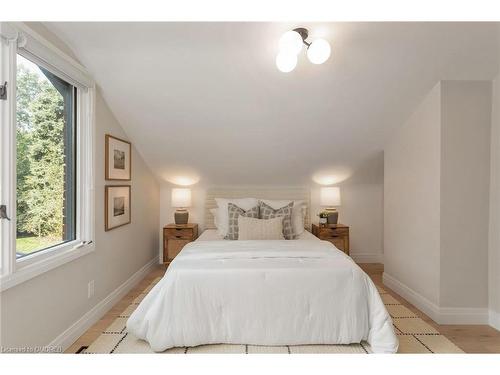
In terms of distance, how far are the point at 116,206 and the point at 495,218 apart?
11.2ft

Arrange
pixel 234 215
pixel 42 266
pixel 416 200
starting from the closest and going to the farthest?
1. pixel 42 266
2. pixel 416 200
3. pixel 234 215

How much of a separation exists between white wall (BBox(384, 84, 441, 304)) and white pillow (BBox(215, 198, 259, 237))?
1.64 m

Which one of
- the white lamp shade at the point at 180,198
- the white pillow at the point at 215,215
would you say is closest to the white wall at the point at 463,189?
the white pillow at the point at 215,215


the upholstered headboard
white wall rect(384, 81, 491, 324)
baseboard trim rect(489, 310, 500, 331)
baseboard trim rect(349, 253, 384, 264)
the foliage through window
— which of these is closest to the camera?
the foliage through window

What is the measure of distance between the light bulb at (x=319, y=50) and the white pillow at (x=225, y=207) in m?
2.13

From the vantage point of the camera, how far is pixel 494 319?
264cm

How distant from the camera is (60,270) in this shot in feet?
7.27

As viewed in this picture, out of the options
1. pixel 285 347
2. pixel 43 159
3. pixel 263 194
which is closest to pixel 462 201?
pixel 285 347

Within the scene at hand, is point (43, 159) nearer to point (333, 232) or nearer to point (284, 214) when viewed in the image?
point (284, 214)

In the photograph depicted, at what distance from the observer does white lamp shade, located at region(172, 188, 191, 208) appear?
425 cm

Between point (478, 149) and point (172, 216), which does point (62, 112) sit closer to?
point (172, 216)

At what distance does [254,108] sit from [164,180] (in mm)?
1959

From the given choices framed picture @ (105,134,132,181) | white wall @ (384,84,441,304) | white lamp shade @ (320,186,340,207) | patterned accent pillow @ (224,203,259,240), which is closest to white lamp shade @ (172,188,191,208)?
patterned accent pillow @ (224,203,259,240)

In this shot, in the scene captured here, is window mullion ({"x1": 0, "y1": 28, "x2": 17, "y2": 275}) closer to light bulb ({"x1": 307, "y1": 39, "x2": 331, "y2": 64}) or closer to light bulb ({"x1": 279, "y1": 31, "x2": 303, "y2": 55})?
light bulb ({"x1": 279, "y1": 31, "x2": 303, "y2": 55})
